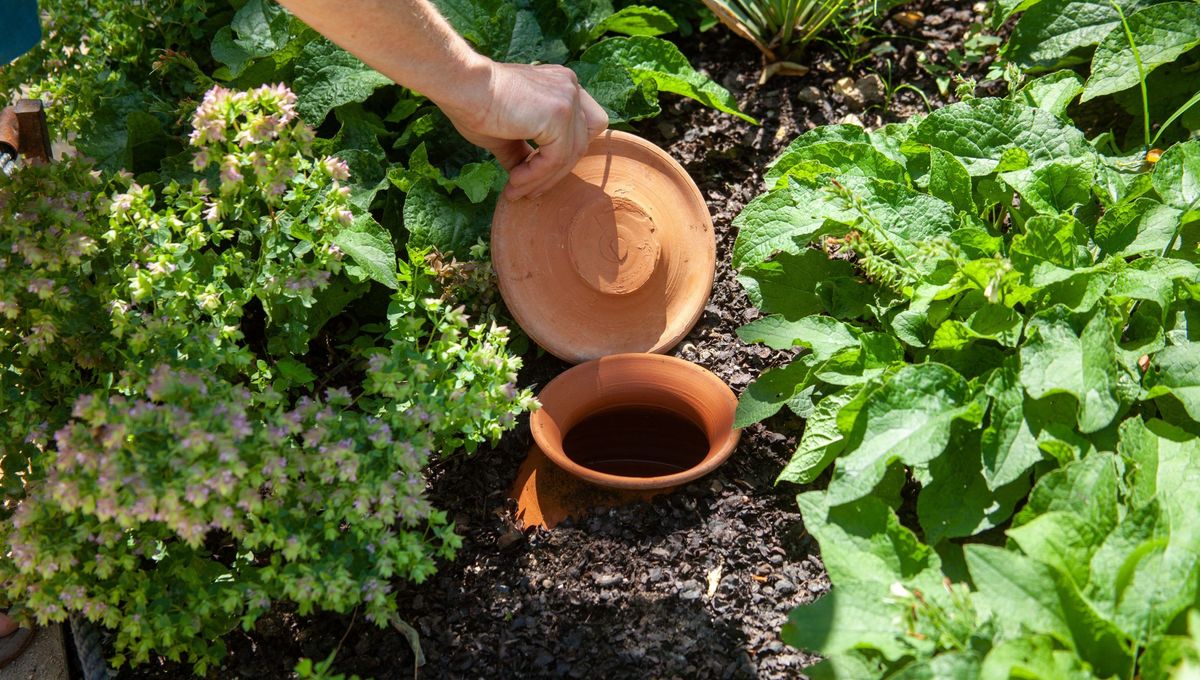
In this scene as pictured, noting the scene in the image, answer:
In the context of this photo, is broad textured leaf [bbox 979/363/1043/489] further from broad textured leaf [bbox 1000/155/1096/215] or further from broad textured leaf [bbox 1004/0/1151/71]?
broad textured leaf [bbox 1004/0/1151/71]

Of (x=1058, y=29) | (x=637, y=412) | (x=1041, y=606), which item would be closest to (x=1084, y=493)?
(x=1041, y=606)

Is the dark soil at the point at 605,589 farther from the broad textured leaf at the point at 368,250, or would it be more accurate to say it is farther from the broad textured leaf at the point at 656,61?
the broad textured leaf at the point at 656,61

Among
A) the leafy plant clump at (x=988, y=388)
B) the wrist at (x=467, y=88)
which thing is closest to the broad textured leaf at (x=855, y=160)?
the leafy plant clump at (x=988, y=388)

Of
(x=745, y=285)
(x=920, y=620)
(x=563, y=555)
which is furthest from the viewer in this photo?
(x=745, y=285)

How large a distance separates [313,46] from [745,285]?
1.39m

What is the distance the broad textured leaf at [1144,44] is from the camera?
9.40 ft

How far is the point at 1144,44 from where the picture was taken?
2928 millimetres

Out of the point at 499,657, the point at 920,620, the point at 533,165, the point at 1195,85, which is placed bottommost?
the point at 499,657

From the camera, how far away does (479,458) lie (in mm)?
2750

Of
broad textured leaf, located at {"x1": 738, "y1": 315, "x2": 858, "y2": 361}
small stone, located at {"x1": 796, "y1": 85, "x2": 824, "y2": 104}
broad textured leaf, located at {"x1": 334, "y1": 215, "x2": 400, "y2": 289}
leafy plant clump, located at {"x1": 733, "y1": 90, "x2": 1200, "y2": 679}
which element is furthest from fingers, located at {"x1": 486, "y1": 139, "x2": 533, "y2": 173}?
small stone, located at {"x1": 796, "y1": 85, "x2": 824, "y2": 104}

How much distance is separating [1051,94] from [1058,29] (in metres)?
0.50

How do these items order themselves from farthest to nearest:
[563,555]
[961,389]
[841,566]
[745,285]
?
[745,285], [563,555], [961,389], [841,566]

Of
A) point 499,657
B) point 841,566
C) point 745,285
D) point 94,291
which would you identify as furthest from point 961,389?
point 94,291

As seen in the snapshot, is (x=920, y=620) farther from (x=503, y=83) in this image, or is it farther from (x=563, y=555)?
(x=503, y=83)
